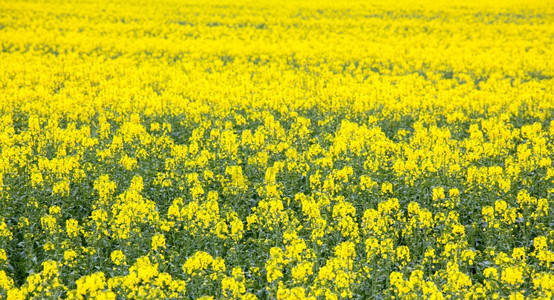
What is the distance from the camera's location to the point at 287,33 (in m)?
31.8

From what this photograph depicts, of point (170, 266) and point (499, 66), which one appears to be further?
point (499, 66)

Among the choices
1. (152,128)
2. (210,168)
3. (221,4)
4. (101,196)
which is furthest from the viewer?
(221,4)

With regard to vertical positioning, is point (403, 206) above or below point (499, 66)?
below

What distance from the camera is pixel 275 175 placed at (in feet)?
34.2

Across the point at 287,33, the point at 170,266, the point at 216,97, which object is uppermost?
the point at 287,33

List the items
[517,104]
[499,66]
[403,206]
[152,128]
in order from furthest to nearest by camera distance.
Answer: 1. [499,66]
2. [517,104]
3. [152,128]
4. [403,206]

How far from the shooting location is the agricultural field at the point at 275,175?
716cm

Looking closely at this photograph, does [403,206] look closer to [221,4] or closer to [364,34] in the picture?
[364,34]

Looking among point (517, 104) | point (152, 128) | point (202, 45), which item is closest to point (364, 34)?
point (202, 45)

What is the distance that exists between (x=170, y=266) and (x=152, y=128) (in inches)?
231

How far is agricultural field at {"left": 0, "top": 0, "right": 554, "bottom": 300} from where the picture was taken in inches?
282

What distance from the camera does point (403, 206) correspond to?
9945 millimetres

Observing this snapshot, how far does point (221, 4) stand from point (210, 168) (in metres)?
35.5

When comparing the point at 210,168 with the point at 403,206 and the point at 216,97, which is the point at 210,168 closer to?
the point at 403,206
